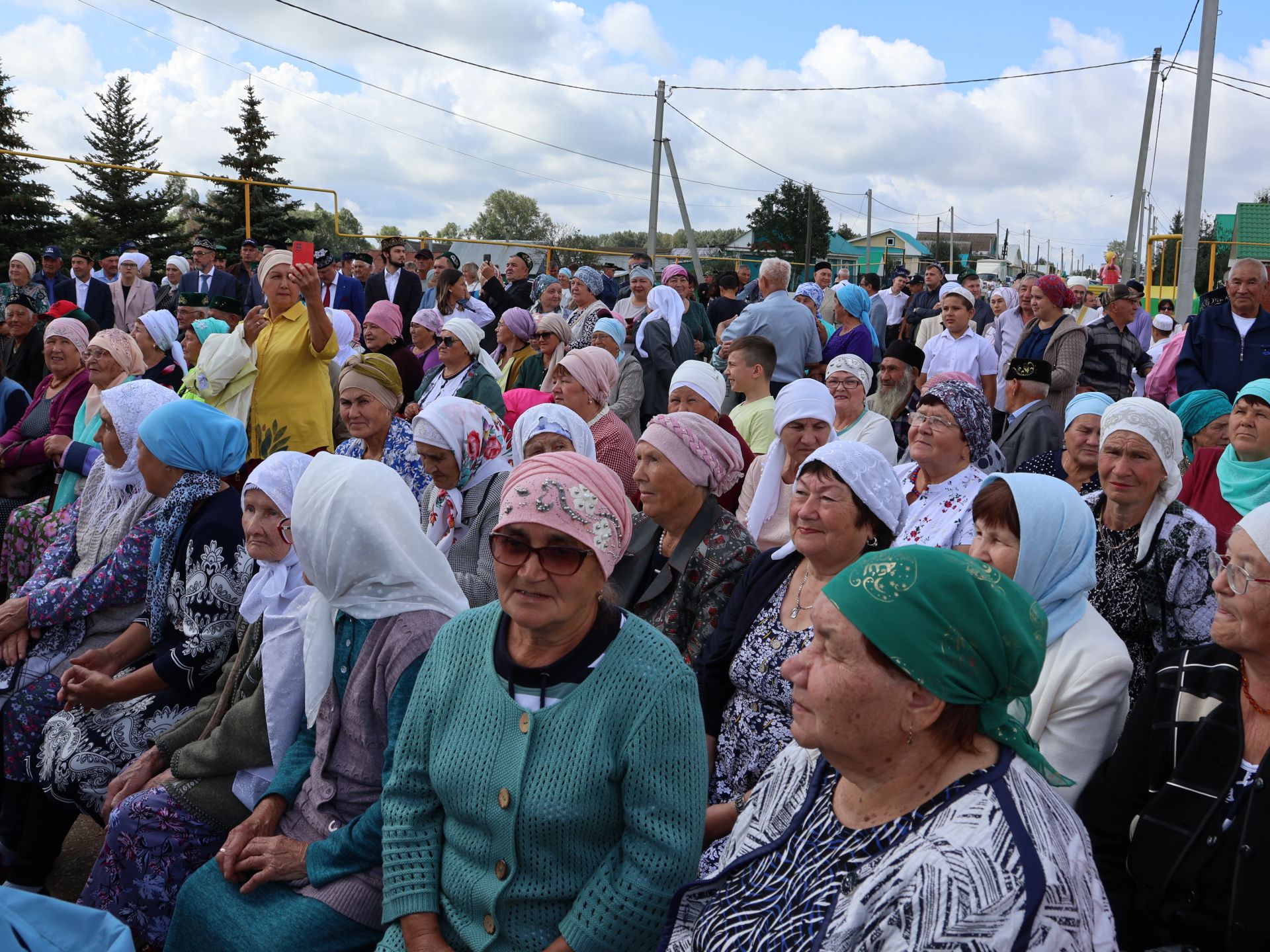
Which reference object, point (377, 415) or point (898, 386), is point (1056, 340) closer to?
point (898, 386)

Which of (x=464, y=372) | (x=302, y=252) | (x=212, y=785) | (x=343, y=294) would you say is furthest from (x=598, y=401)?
(x=343, y=294)

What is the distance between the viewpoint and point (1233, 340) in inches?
269

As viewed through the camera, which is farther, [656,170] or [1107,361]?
[656,170]

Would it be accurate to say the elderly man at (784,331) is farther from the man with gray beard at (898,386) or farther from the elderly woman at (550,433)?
the elderly woman at (550,433)

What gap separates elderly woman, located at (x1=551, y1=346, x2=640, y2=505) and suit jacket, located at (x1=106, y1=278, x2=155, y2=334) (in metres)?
9.55

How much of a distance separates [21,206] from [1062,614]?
31601mm

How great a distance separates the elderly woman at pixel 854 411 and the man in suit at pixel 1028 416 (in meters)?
0.81

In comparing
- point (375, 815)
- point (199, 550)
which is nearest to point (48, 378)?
point (199, 550)

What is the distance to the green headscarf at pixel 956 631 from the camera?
1683 mm

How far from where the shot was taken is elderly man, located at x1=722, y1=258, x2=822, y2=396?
27.8 ft

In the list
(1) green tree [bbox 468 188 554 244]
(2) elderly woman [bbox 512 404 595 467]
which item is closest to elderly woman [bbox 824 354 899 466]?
(2) elderly woman [bbox 512 404 595 467]

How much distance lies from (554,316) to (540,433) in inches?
143

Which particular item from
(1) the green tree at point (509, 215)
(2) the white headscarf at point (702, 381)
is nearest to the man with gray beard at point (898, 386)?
(2) the white headscarf at point (702, 381)

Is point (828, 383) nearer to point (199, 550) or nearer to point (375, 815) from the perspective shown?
point (199, 550)
